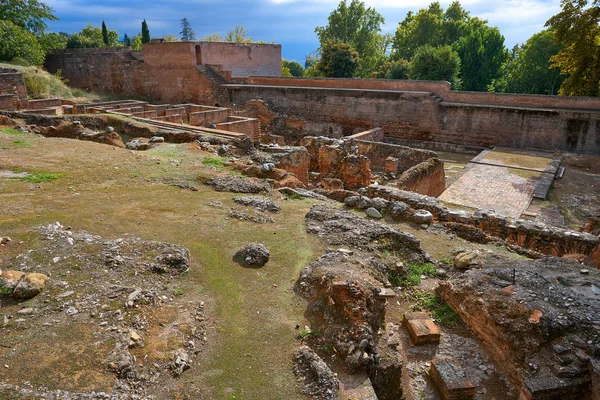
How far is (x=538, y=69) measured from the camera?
31375mm

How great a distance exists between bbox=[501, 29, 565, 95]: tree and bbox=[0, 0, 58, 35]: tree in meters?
35.8

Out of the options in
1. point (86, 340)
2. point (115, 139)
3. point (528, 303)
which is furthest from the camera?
point (115, 139)

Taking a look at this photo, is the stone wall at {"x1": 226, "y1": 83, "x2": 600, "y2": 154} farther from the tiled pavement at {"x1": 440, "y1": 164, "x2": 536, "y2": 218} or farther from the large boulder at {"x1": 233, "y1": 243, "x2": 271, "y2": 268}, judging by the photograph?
the large boulder at {"x1": 233, "y1": 243, "x2": 271, "y2": 268}

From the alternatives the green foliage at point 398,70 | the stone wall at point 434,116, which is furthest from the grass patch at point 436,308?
the green foliage at point 398,70

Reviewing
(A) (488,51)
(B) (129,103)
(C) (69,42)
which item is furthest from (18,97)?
(A) (488,51)

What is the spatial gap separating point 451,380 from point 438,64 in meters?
27.3

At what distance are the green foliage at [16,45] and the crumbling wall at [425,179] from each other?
965 inches

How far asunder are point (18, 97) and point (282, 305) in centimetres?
1764

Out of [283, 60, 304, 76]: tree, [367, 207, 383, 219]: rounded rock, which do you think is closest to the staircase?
[367, 207, 383, 219]: rounded rock

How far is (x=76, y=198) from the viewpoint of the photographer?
21.8ft

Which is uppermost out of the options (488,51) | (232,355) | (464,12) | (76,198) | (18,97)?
(464,12)

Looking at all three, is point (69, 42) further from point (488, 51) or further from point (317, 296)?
point (317, 296)

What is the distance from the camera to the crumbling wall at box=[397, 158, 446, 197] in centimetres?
1089

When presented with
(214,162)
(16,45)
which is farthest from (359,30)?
(214,162)
